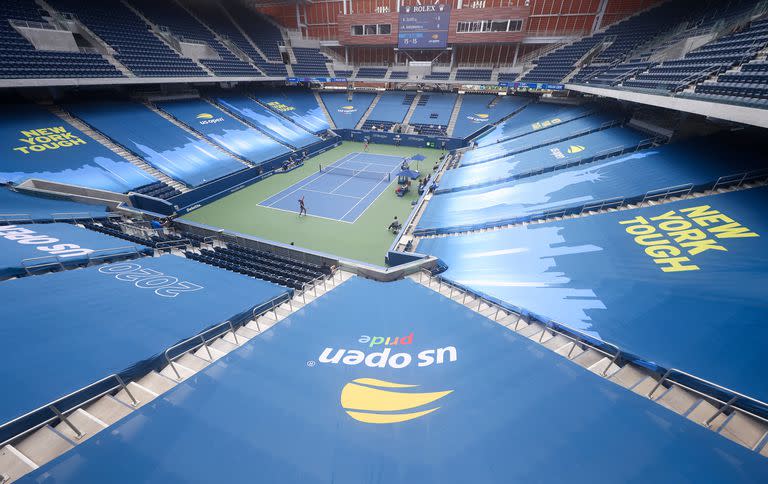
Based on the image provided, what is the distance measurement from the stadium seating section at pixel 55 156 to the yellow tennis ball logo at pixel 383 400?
1989 cm

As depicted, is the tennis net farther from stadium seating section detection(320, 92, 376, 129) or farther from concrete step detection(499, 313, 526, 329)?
concrete step detection(499, 313, 526, 329)

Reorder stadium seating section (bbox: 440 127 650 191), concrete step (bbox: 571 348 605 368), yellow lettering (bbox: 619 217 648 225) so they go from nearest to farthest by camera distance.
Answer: concrete step (bbox: 571 348 605 368) < yellow lettering (bbox: 619 217 648 225) < stadium seating section (bbox: 440 127 650 191)

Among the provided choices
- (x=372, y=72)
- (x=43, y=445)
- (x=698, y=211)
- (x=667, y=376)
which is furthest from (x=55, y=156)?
(x=372, y=72)

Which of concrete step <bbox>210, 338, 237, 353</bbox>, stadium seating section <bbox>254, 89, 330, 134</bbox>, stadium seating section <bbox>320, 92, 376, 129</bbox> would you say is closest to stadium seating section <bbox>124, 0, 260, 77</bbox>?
stadium seating section <bbox>254, 89, 330, 134</bbox>

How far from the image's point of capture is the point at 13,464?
3.59 meters

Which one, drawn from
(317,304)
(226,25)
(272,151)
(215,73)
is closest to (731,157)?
(317,304)

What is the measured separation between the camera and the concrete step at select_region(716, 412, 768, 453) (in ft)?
A: 13.7

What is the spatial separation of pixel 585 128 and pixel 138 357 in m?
27.3

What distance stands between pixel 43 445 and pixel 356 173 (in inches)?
947

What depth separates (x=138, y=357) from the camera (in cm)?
532

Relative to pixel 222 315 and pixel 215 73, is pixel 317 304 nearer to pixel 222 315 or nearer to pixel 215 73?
pixel 222 315

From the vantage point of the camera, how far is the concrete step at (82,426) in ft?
13.4

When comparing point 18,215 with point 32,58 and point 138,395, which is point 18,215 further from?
point 32,58

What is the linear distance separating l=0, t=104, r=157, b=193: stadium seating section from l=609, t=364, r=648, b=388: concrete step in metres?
23.2
